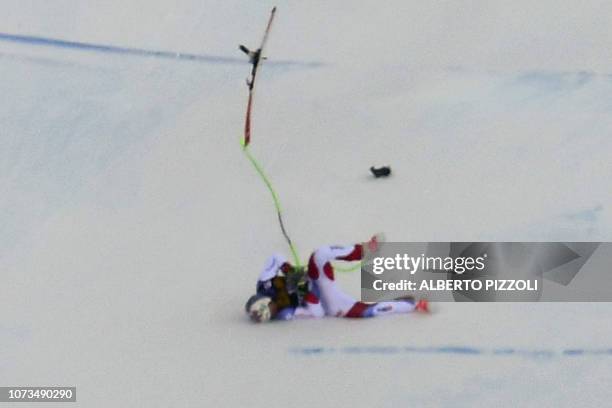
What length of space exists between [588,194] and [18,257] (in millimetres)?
3090

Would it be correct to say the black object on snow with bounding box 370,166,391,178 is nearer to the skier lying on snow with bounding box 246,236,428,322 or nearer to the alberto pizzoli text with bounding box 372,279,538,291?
the alberto pizzoli text with bounding box 372,279,538,291

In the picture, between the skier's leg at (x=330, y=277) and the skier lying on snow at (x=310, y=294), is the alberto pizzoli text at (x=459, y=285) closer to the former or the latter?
the skier lying on snow at (x=310, y=294)

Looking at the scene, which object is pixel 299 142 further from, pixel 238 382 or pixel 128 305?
pixel 238 382

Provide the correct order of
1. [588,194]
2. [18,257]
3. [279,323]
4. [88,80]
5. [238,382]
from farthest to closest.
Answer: [88,80] < [588,194] < [18,257] < [279,323] < [238,382]

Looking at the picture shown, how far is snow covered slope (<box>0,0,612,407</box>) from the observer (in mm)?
5457

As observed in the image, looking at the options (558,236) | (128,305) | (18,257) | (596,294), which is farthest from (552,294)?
(18,257)

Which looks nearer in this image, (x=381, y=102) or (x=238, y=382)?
(x=238, y=382)

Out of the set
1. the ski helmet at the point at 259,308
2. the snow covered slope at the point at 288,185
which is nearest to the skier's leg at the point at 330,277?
the snow covered slope at the point at 288,185

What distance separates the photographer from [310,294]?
19.0 ft

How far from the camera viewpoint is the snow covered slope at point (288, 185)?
546 cm

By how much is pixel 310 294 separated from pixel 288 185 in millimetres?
1734

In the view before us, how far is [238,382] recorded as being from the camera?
17.6ft

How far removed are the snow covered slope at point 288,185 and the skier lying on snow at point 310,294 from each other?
8 centimetres

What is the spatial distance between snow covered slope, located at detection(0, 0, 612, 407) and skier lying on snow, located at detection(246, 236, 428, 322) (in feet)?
0.27
